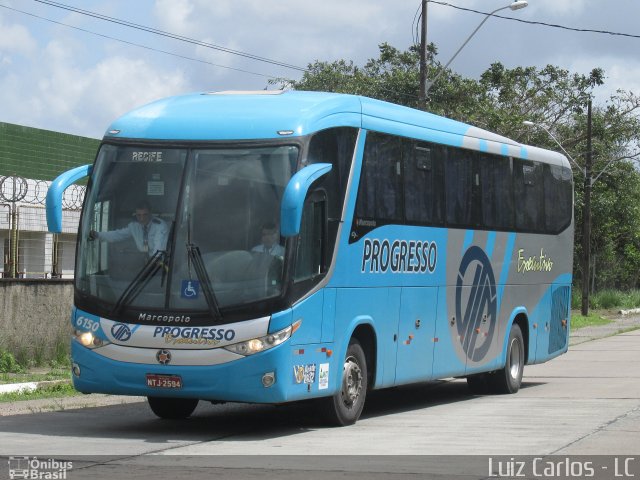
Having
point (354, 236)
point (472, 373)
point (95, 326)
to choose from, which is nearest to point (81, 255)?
point (95, 326)

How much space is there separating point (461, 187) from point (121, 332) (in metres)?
6.00

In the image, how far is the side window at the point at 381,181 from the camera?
1380 cm

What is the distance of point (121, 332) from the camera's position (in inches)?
480

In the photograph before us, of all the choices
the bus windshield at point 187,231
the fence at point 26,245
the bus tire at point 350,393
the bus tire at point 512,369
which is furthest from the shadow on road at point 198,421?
the fence at point 26,245

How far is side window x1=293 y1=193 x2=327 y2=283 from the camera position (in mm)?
12352

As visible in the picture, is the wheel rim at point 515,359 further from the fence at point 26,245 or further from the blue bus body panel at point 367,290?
the fence at point 26,245

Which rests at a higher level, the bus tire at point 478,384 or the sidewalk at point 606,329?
the bus tire at point 478,384

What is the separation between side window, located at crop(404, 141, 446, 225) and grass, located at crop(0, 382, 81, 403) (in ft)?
18.9

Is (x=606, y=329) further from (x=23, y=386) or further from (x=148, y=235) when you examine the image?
(x=148, y=235)

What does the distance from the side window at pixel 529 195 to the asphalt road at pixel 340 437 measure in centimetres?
268

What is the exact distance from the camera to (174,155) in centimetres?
1251

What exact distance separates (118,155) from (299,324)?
8.52 ft

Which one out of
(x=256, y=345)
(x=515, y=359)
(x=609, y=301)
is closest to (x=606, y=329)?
(x=609, y=301)

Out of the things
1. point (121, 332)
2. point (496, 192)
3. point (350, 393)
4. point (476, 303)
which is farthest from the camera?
point (496, 192)
